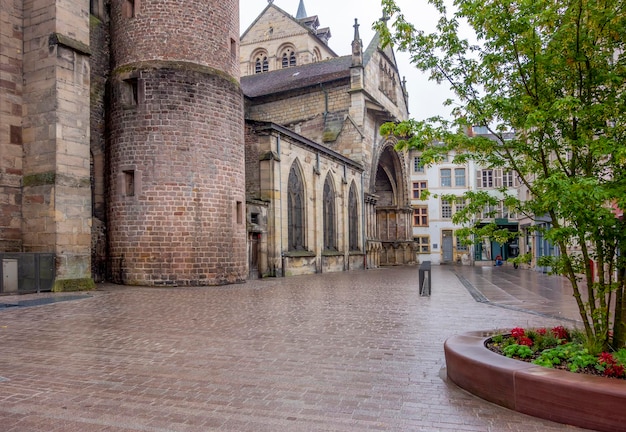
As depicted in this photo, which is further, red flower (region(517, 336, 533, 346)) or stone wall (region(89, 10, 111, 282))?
stone wall (region(89, 10, 111, 282))

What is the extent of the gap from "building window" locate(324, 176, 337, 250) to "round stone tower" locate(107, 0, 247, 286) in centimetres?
1282

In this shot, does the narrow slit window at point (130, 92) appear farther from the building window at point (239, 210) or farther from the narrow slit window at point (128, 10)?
the building window at point (239, 210)

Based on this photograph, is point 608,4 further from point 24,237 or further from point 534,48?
point 24,237

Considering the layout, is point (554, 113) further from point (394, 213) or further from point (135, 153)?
point (394, 213)

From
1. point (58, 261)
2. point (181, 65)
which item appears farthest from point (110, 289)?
point (181, 65)

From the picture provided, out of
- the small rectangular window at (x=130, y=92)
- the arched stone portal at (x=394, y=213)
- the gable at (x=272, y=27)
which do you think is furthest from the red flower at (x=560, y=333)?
the gable at (x=272, y=27)

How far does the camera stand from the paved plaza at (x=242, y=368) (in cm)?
427

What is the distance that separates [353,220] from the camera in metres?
36.1

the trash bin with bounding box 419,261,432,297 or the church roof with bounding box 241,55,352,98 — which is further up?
the church roof with bounding box 241,55,352,98

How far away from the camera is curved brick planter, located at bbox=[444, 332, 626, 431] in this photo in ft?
12.8

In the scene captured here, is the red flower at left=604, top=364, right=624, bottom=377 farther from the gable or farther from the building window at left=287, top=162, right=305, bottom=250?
the gable

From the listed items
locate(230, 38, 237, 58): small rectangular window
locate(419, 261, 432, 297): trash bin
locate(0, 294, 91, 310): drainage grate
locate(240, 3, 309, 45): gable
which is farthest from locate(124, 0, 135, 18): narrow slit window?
locate(240, 3, 309, 45): gable

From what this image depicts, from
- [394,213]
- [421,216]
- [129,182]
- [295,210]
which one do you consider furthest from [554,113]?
[421,216]

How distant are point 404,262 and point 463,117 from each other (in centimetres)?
4108
